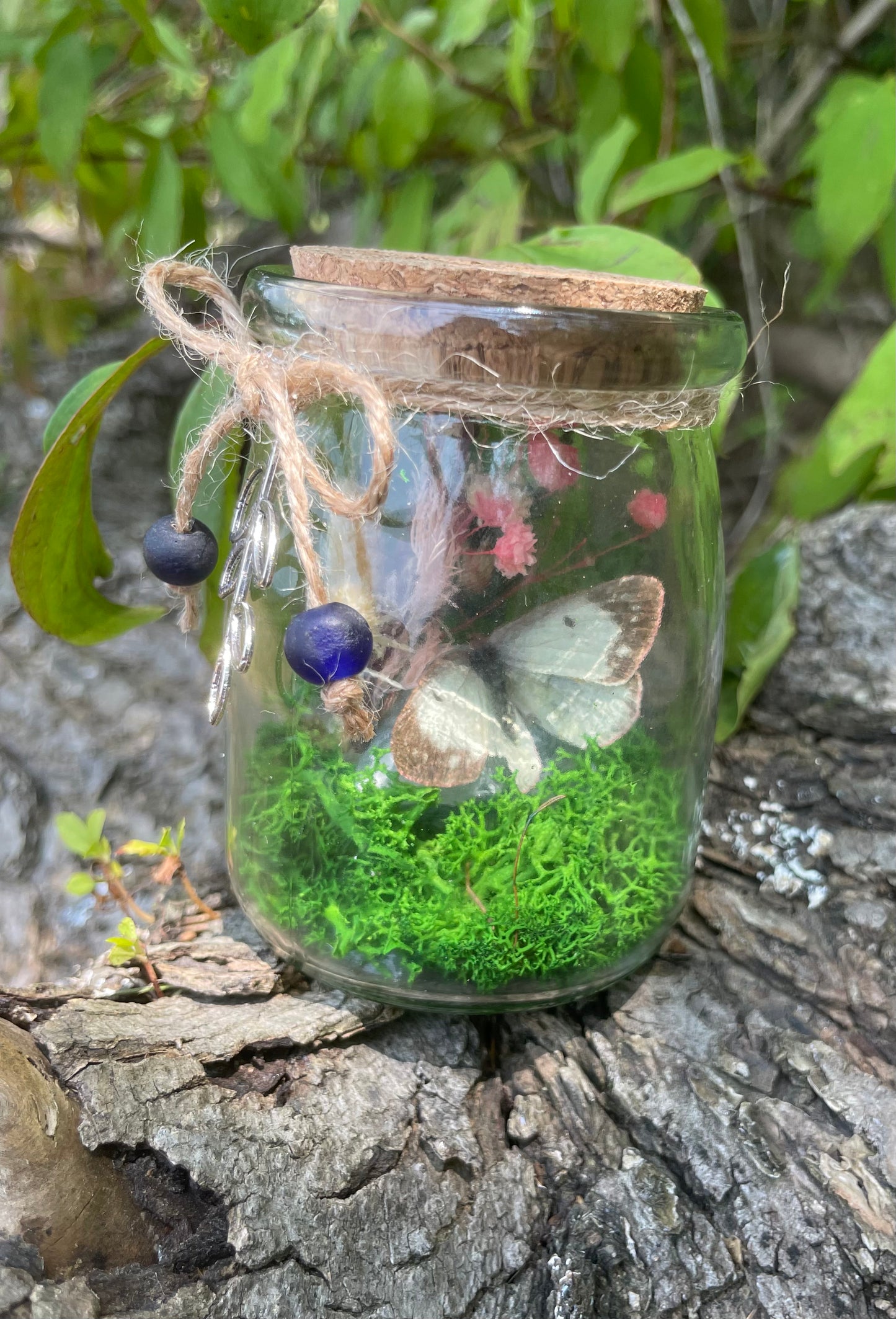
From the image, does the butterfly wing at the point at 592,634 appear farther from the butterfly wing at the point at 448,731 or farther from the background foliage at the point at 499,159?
the background foliage at the point at 499,159

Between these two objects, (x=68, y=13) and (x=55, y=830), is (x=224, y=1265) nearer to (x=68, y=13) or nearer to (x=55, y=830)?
(x=55, y=830)

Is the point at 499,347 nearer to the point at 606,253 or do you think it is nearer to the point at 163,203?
the point at 606,253

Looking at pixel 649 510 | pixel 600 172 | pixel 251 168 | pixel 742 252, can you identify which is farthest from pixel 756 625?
pixel 251 168

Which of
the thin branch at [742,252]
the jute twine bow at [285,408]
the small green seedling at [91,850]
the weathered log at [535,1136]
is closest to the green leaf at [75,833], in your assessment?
the small green seedling at [91,850]

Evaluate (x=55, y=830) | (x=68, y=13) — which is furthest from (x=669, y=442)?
(x=68, y=13)

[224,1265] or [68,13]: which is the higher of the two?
[68,13]

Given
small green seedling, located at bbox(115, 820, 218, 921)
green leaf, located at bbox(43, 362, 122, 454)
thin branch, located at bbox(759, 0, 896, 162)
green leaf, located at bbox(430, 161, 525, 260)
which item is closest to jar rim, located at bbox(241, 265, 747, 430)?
green leaf, located at bbox(43, 362, 122, 454)
